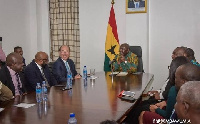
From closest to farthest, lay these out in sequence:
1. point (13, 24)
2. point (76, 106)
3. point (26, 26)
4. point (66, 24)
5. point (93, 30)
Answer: point (76, 106) → point (13, 24) → point (93, 30) → point (66, 24) → point (26, 26)

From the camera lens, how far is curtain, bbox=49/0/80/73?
5.79 metres

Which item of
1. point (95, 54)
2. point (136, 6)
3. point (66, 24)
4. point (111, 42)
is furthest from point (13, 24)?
point (136, 6)

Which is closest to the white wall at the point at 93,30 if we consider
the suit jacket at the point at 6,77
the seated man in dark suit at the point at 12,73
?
the seated man in dark suit at the point at 12,73

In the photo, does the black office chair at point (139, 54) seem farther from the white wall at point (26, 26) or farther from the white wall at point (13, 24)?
the white wall at point (13, 24)

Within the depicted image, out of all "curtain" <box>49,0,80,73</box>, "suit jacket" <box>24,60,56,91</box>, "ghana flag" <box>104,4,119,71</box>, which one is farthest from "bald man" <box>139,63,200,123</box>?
"curtain" <box>49,0,80,73</box>

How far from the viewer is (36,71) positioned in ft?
10.9

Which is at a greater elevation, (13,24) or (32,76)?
(13,24)

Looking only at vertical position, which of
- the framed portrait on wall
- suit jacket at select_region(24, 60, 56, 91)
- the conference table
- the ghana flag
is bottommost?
the conference table

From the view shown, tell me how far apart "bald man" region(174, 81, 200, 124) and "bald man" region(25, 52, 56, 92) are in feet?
7.70

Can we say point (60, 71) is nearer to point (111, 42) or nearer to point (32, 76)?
point (32, 76)

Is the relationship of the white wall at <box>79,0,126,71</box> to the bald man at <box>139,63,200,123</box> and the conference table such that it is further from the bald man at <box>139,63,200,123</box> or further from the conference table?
the bald man at <box>139,63,200,123</box>

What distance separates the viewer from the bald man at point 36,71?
3.26 metres

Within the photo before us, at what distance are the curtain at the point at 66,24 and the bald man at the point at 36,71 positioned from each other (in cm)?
236

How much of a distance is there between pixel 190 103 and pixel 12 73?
7.20ft
